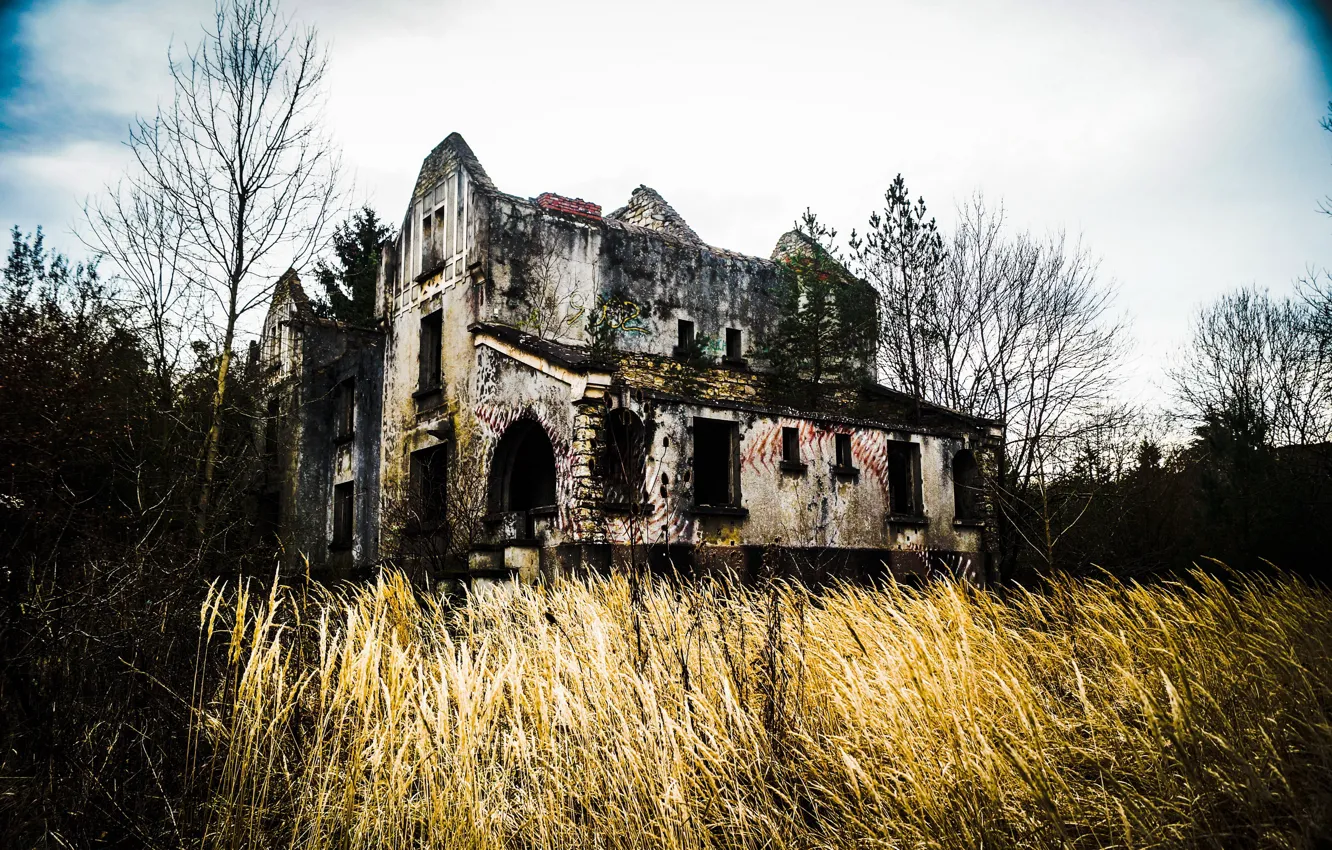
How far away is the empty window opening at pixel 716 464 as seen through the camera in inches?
557

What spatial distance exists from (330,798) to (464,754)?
0.69 metres

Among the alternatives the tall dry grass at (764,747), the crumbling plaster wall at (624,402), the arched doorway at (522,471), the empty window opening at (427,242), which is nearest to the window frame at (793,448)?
the crumbling plaster wall at (624,402)

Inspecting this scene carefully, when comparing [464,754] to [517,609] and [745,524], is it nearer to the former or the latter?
[517,609]

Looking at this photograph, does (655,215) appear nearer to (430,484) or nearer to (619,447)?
(430,484)

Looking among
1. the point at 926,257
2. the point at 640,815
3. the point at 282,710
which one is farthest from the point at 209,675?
the point at 926,257

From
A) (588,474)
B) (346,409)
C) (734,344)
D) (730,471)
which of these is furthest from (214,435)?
(734,344)

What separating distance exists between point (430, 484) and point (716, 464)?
5608 millimetres

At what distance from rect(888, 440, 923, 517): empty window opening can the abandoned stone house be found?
7 cm

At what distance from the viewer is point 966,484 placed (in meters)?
17.5

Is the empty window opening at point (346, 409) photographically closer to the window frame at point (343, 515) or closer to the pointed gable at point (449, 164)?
the window frame at point (343, 515)

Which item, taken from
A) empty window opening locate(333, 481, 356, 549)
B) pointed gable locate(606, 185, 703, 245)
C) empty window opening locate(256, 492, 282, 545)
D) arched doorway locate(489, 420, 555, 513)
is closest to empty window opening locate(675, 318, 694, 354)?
pointed gable locate(606, 185, 703, 245)

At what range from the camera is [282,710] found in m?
3.84

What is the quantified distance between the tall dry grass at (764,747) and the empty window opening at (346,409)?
53.0 ft

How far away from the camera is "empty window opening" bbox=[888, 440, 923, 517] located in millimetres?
16500
